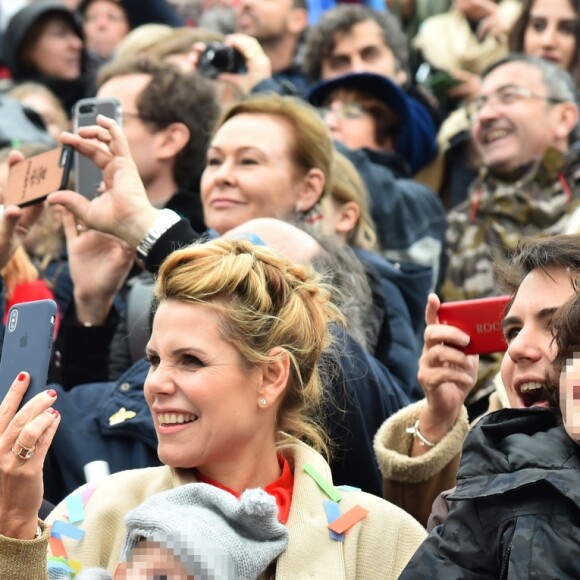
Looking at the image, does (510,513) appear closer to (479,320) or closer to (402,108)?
(479,320)

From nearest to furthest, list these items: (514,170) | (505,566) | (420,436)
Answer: (505,566) < (420,436) < (514,170)

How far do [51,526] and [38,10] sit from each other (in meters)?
5.80

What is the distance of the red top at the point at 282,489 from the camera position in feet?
11.4

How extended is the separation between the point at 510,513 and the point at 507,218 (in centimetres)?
375

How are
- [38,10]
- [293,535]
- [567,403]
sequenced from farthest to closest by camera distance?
[38,10]
[293,535]
[567,403]

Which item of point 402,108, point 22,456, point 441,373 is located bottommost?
point 402,108

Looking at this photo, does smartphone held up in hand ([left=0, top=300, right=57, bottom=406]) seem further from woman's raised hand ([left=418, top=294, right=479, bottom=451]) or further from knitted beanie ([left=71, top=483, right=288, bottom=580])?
woman's raised hand ([left=418, top=294, right=479, bottom=451])

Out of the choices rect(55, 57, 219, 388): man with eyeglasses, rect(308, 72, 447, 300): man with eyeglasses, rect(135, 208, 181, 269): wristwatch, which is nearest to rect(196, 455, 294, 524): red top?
rect(135, 208, 181, 269): wristwatch

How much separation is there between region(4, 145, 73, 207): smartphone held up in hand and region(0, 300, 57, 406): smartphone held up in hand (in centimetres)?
146

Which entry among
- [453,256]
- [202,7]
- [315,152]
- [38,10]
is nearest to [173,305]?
[315,152]

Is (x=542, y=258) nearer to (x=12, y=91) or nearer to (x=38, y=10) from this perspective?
(x=12, y=91)

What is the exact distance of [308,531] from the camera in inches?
133

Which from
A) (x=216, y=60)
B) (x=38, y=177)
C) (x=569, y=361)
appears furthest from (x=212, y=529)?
(x=216, y=60)

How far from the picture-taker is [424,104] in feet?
26.2
